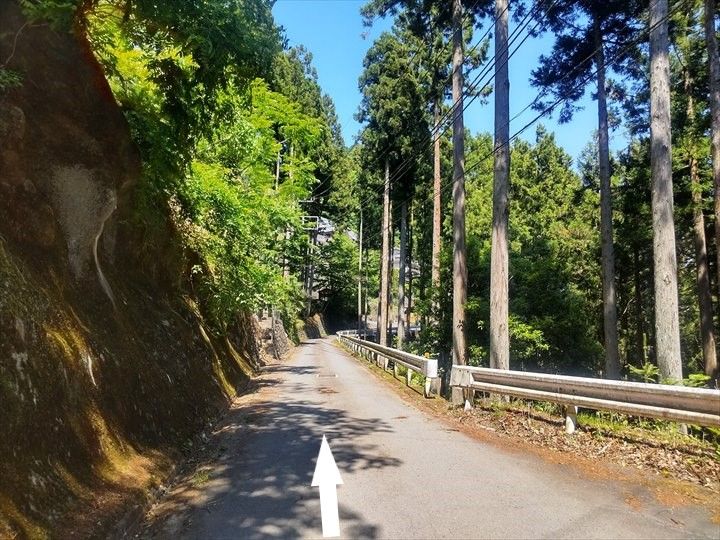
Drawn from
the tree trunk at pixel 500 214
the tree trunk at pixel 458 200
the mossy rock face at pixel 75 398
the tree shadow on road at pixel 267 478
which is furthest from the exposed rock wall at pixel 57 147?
the tree trunk at pixel 458 200

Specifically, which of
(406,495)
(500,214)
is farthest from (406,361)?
(406,495)

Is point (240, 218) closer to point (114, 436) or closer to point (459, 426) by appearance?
point (459, 426)

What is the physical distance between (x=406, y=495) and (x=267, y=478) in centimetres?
169

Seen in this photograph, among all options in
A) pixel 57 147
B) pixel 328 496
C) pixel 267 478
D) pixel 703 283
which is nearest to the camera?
pixel 328 496

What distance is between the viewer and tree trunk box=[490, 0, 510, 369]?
11.8 meters

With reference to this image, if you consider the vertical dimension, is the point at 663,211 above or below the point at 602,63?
below

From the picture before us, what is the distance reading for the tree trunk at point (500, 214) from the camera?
11.8 meters

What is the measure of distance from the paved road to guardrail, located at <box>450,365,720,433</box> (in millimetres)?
1117

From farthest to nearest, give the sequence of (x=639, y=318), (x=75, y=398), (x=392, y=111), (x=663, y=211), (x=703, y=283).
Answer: (x=639, y=318) < (x=392, y=111) < (x=703, y=283) < (x=663, y=211) < (x=75, y=398)

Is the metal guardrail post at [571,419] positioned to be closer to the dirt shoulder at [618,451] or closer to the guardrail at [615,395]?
the guardrail at [615,395]

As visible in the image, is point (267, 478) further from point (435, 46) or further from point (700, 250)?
point (435, 46)

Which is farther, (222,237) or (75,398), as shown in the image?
(222,237)

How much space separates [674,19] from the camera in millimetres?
15703

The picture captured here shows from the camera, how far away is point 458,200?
51.2 feet
